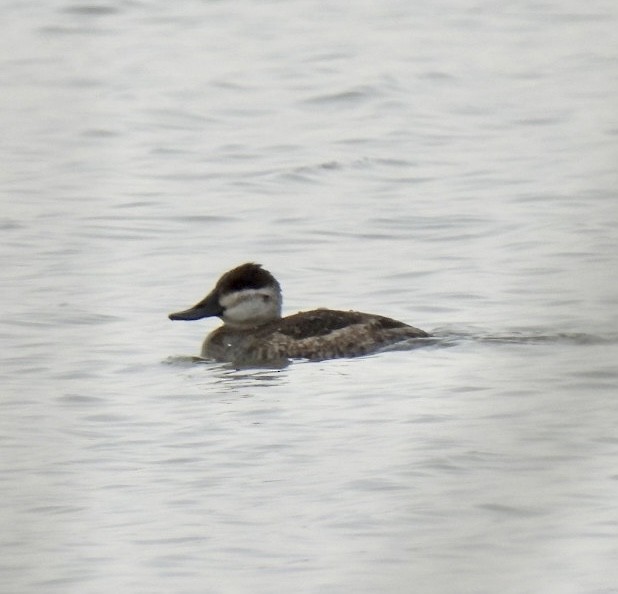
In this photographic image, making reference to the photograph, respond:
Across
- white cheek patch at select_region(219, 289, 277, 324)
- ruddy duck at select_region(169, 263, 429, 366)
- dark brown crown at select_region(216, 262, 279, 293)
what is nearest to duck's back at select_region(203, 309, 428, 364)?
ruddy duck at select_region(169, 263, 429, 366)

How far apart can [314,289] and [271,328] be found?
1636 millimetres

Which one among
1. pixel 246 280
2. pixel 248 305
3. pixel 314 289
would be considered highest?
pixel 246 280

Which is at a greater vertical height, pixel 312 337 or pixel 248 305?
pixel 248 305

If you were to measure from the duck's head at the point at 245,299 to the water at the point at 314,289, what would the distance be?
327 millimetres

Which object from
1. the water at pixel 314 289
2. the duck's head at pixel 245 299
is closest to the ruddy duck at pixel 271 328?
the duck's head at pixel 245 299

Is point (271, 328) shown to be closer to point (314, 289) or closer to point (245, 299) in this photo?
point (245, 299)

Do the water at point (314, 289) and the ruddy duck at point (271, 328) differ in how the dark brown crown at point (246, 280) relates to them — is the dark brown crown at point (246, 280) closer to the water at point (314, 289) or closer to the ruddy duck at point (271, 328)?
the ruddy duck at point (271, 328)

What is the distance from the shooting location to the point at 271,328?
36.2ft

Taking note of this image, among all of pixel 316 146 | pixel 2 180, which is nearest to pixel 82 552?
pixel 2 180

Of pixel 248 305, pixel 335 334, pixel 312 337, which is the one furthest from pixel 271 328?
pixel 335 334

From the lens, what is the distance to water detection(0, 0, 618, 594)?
261 centimetres

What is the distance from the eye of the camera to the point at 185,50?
910 inches

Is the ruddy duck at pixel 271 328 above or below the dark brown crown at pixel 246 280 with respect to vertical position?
below

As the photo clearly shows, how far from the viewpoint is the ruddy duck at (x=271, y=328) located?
10430 mm
